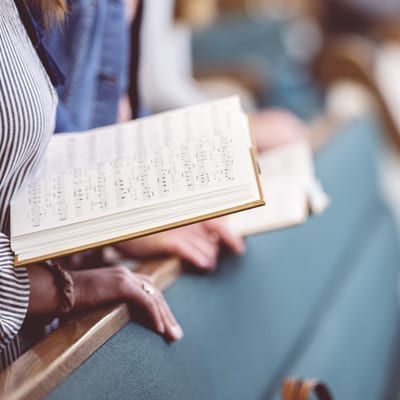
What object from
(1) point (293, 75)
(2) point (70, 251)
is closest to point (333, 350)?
(2) point (70, 251)

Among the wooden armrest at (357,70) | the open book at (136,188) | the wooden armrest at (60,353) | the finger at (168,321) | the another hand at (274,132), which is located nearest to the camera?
the wooden armrest at (60,353)

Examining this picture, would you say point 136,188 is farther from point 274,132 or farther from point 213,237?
point 274,132

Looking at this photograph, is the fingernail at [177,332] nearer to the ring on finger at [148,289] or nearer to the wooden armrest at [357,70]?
the ring on finger at [148,289]

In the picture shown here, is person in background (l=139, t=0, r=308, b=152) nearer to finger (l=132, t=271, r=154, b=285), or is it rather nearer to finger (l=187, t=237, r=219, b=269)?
finger (l=187, t=237, r=219, b=269)

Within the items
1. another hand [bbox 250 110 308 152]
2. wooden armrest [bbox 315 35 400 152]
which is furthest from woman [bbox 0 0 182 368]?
wooden armrest [bbox 315 35 400 152]

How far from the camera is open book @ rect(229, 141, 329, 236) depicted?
105 centimetres

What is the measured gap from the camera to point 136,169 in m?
0.85

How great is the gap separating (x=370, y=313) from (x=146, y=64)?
765mm

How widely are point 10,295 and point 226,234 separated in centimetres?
41

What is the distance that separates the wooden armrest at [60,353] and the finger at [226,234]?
10.5 inches

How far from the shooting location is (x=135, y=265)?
1068 mm

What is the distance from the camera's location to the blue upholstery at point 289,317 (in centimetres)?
86

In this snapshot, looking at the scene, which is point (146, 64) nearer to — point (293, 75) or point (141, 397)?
point (141, 397)

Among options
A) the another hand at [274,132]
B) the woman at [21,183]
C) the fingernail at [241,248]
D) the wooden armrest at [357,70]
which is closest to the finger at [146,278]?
the woman at [21,183]
